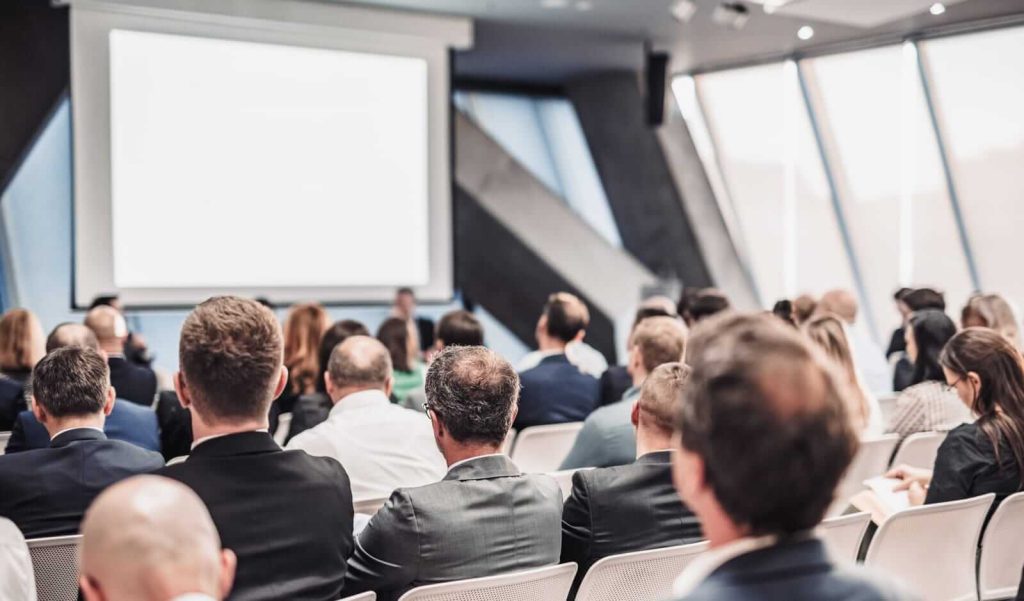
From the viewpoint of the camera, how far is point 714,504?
106 cm

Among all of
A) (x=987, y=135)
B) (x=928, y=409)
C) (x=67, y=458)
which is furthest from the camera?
(x=987, y=135)

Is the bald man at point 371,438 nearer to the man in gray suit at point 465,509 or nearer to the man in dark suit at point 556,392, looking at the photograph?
the man in gray suit at point 465,509

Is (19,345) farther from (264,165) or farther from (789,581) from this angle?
(789,581)

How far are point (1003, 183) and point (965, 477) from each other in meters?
7.19

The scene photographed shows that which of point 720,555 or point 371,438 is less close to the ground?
point 720,555

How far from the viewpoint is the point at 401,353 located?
503 cm

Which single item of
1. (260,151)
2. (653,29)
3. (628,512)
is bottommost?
(628,512)

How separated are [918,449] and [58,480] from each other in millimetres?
2909

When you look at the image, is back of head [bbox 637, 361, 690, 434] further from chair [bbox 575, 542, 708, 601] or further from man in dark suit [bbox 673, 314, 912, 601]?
man in dark suit [bbox 673, 314, 912, 601]

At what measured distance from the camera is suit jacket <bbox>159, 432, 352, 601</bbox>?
76.4 inches

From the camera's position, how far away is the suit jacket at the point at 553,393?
15.3 ft

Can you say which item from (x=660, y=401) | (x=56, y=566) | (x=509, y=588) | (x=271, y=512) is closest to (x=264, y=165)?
(x=56, y=566)

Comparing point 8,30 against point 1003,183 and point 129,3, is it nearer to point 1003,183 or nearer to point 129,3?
point 129,3

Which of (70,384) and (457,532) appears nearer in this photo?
(457,532)
